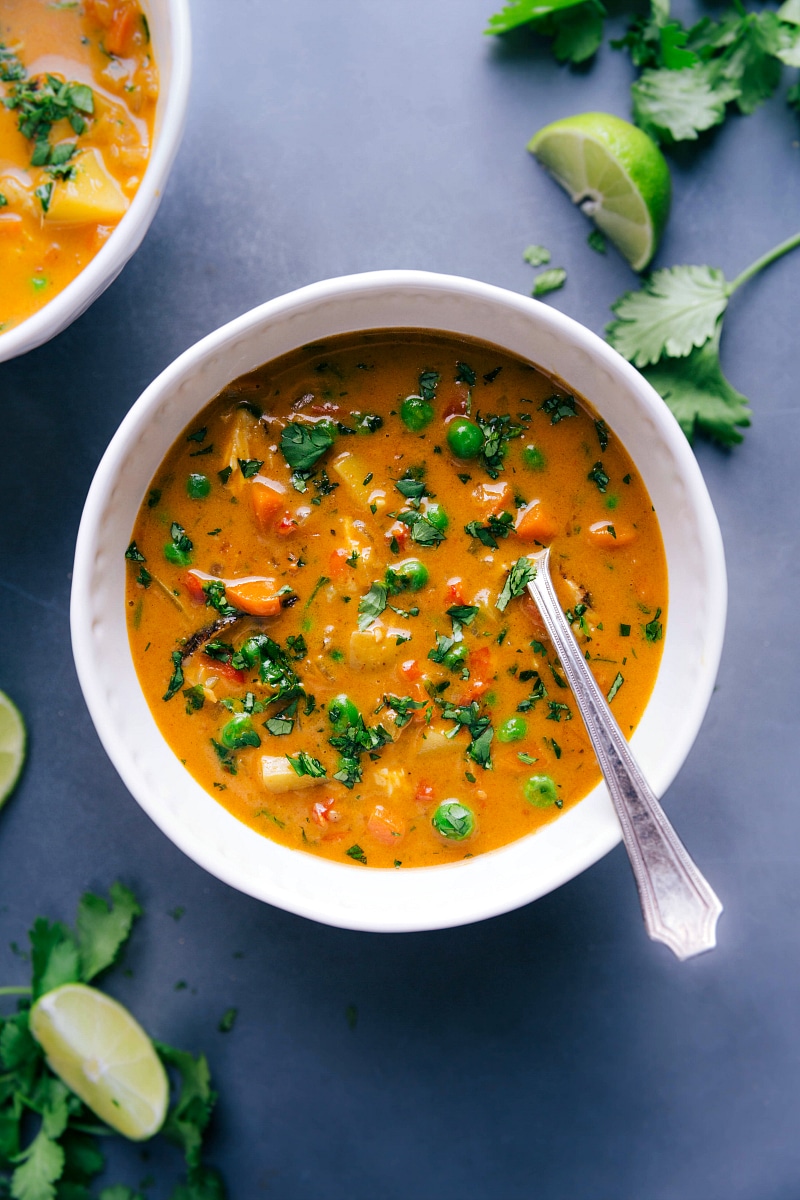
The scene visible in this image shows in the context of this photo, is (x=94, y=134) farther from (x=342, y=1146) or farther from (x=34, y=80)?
(x=342, y=1146)

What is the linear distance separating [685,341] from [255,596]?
1.74 m

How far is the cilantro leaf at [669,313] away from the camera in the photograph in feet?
10.4

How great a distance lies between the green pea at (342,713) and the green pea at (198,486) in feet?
2.59

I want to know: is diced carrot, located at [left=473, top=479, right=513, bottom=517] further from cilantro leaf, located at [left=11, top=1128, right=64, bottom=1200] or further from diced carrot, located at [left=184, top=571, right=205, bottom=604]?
cilantro leaf, located at [left=11, top=1128, right=64, bottom=1200]

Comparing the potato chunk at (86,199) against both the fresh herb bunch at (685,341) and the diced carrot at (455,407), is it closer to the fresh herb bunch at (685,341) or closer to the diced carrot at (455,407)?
the diced carrot at (455,407)

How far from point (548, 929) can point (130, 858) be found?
1574mm

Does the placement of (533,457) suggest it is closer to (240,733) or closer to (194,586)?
(194,586)

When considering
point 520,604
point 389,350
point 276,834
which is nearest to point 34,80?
point 389,350

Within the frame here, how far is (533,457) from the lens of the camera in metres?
2.90

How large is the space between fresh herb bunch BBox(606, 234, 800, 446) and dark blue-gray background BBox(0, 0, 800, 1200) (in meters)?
0.11

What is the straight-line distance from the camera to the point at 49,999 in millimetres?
3244

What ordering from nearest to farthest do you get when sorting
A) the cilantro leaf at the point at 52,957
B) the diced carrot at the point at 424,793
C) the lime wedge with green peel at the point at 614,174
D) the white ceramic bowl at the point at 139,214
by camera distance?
the white ceramic bowl at the point at 139,214, the diced carrot at the point at 424,793, the lime wedge with green peel at the point at 614,174, the cilantro leaf at the point at 52,957

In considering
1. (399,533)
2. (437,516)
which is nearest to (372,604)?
(399,533)

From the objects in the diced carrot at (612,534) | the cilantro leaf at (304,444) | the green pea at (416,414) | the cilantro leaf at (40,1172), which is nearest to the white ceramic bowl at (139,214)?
the cilantro leaf at (304,444)
